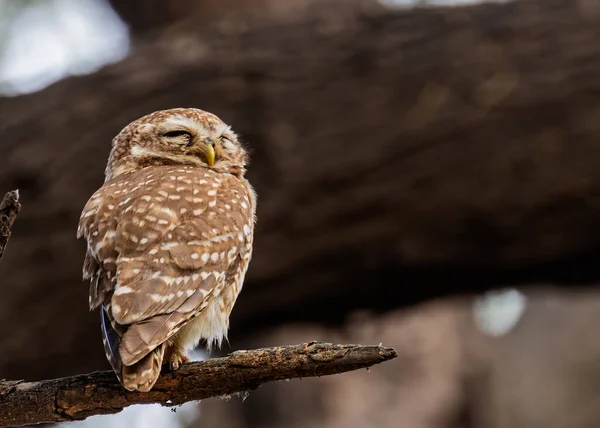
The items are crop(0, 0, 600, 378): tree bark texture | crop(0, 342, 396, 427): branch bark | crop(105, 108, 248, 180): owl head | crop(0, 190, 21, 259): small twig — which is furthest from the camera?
crop(0, 0, 600, 378): tree bark texture

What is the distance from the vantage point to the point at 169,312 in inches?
115

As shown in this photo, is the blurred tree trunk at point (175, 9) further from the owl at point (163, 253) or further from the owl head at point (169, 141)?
the owl at point (163, 253)

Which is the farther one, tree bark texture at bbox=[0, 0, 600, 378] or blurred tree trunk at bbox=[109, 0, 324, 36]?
blurred tree trunk at bbox=[109, 0, 324, 36]

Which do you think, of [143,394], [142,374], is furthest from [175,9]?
[142,374]

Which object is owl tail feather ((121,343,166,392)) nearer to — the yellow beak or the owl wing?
the owl wing

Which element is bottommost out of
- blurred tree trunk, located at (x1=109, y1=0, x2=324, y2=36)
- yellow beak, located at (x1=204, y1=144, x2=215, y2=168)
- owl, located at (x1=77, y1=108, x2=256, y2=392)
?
owl, located at (x1=77, y1=108, x2=256, y2=392)

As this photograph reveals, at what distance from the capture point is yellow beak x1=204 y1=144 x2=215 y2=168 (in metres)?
3.95

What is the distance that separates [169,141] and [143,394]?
141 centimetres

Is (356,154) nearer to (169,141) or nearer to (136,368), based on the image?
(169,141)

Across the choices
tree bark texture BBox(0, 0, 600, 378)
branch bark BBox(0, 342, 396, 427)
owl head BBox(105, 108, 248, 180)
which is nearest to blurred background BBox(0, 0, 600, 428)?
tree bark texture BBox(0, 0, 600, 378)

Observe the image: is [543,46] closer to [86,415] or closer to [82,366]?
[82,366]

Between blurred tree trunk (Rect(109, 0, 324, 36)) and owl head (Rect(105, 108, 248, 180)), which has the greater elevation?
blurred tree trunk (Rect(109, 0, 324, 36))

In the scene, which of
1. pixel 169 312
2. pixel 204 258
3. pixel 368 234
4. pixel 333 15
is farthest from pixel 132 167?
pixel 333 15

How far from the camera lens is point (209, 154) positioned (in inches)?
156
